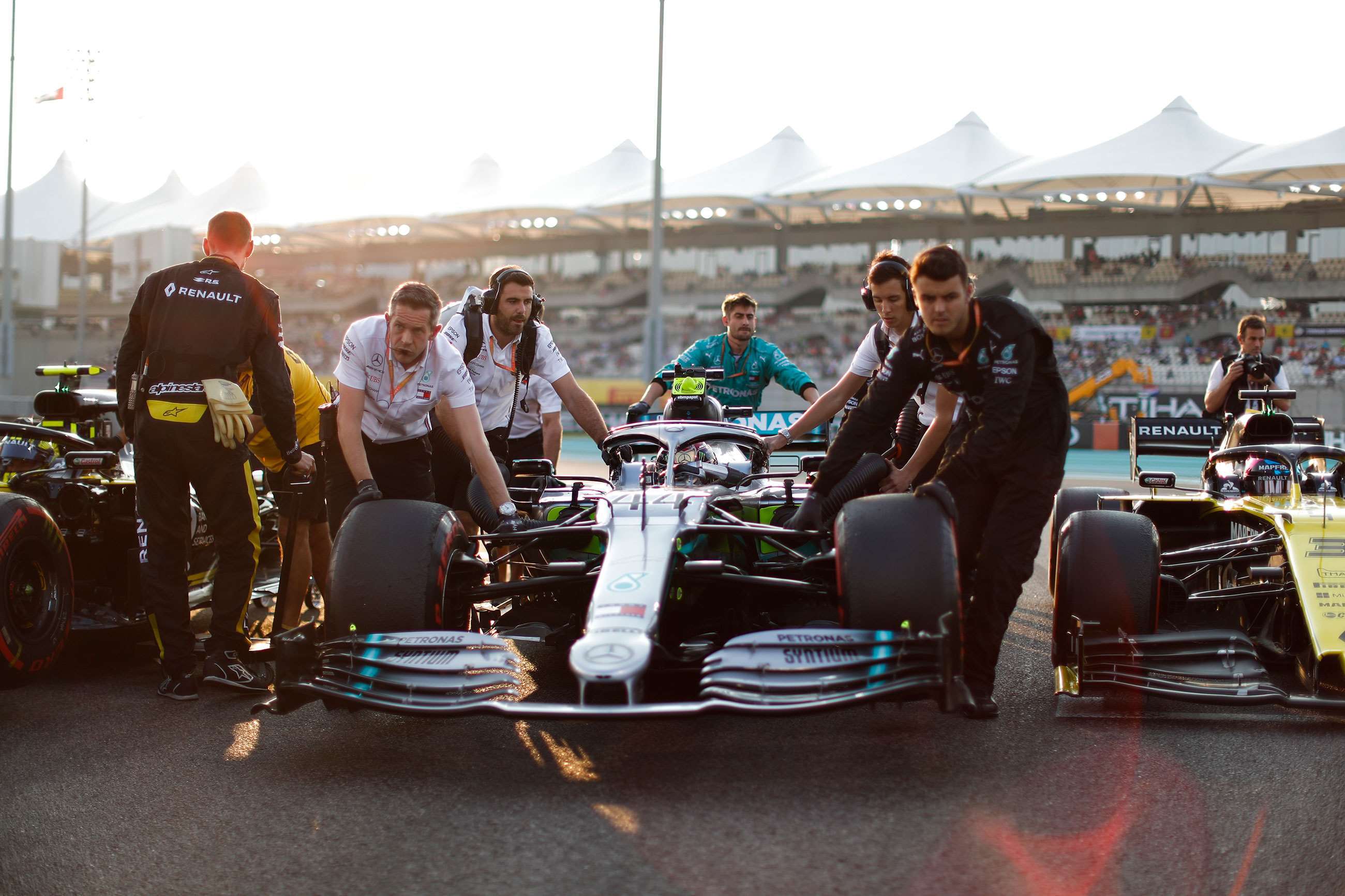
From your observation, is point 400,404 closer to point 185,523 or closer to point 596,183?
point 185,523

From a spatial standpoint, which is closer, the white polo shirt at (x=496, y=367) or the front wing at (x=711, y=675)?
the front wing at (x=711, y=675)

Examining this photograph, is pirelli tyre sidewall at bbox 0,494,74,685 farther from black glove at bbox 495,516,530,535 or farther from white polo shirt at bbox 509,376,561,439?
white polo shirt at bbox 509,376,561,439

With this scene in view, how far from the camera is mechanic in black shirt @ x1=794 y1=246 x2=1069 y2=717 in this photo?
174 inches

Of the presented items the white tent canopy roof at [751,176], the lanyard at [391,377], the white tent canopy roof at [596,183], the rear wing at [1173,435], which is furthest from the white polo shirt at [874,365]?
the white tent canopy roof at [596,183]

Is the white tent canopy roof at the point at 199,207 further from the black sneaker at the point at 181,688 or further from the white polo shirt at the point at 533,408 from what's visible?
the black sneaker at the point at 181,688

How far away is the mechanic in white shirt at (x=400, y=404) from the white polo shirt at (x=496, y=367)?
751 mm

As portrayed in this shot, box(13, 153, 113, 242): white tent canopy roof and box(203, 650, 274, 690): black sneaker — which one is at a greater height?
box(13, 153, 113, 242): white tent canopy roof

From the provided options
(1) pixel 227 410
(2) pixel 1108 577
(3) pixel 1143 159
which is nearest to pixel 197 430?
(1) pixel 227 410

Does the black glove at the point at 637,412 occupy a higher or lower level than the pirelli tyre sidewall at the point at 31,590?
higher

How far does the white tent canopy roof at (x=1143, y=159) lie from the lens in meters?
37.7

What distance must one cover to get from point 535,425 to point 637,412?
614 millimetres

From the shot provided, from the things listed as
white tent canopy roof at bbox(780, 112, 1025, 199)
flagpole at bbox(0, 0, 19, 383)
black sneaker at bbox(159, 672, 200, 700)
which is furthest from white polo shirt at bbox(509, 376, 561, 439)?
white tent canopy roof at bbox(780, 112, 1025, 199)

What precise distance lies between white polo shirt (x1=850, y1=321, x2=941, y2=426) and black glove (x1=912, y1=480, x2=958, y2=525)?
5.92ft

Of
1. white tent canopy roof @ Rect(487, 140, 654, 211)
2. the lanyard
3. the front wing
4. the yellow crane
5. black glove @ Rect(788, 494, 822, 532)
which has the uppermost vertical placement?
white tent canopy roof @ Rect(487, 140, 654, 211)
